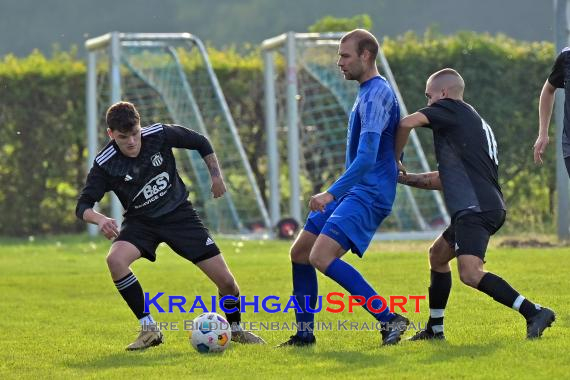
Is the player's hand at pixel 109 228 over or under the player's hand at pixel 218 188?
under

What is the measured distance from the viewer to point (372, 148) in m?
8.07

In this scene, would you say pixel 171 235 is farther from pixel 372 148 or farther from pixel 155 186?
pixel 372 148

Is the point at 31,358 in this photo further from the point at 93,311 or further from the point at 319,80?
the point at 319,80

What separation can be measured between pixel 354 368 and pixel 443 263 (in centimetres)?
134

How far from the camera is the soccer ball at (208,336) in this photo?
8.56m

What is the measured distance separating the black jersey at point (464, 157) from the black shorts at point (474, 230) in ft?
0.14

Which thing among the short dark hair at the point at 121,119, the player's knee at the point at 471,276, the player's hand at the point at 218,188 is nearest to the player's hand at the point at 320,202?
the player's knee at the point at 471,276

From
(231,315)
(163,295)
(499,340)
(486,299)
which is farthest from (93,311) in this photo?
(499,340)

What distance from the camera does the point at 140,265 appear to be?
52.2 feet

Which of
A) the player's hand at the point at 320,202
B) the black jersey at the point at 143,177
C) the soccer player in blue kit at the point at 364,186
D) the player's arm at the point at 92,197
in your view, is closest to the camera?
the player's hand at the point at 320,202

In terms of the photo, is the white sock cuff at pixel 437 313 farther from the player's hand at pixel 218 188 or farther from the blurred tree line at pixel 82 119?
the blurred tree line at pixel 82 119

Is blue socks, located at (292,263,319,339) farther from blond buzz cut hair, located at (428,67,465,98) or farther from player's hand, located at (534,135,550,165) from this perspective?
player's hand, located at (534,135,550,165)

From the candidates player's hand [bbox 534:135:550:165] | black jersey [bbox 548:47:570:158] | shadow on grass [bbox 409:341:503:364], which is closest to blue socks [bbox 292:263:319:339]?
shadow on grass [bbox 409:341:503:364]

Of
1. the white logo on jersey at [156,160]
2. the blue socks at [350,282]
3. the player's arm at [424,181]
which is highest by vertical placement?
the white logo on jersey at [156,160]
